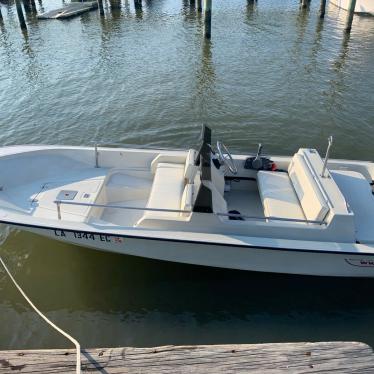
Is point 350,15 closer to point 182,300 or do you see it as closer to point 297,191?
point 297,191

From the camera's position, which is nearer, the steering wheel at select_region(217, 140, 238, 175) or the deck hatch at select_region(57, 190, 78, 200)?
the steering wheel at select_region(217, 140, 238, 175)

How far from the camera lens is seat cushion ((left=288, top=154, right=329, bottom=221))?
19.4 feet

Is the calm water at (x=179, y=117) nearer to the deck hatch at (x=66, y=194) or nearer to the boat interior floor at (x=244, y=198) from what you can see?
the deck hatch at (x=66, y=194)

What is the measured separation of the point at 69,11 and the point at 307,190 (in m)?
28.5

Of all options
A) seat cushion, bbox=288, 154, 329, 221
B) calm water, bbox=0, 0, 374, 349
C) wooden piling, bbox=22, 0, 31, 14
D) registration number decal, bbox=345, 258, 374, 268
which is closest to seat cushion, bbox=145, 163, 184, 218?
calm water, bbox=0, 0, 374, 349


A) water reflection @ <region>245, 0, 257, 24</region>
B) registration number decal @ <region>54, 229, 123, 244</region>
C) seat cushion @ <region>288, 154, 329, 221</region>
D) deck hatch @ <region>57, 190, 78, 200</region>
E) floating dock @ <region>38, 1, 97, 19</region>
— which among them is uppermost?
seat cushion @ <region>288, 154, 329, 221</region>

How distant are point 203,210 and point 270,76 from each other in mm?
11819

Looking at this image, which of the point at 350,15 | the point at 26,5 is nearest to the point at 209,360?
the point at 350,15

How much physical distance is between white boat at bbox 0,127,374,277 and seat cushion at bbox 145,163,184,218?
18mm

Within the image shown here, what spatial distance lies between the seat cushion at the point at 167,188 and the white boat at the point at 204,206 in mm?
18

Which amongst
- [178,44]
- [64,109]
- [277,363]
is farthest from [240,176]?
[178,44]

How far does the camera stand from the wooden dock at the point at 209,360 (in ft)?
11.4

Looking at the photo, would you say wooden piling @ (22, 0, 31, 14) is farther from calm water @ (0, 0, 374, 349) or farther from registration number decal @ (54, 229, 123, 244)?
registration number decal @ (54, 229, 123, 244)

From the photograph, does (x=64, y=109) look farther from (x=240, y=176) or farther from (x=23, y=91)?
(x=240, y=176)
